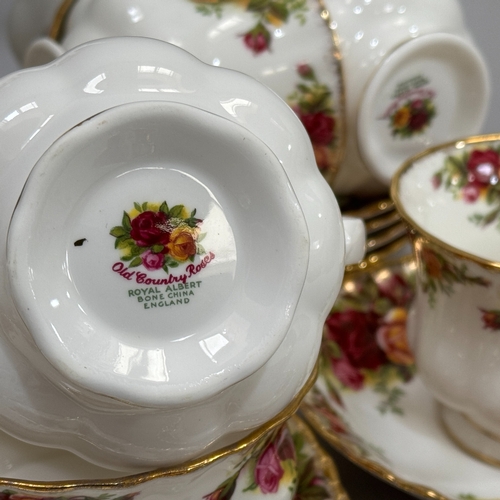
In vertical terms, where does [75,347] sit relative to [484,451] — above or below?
above

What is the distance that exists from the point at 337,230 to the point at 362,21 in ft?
0.93

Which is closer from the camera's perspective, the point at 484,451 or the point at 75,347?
the point at 75,347

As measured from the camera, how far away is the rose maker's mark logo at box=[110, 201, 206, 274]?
1.08ft

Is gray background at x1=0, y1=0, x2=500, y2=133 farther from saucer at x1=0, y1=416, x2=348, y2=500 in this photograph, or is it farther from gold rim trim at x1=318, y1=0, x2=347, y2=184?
saucer at x1=0, y1=416, x2=348, y2=500

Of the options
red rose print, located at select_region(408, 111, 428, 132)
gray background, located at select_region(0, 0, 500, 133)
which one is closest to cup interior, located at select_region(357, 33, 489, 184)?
red rose print, located at select_region(408, 111, 428, 132)

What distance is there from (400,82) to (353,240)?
0.26 m

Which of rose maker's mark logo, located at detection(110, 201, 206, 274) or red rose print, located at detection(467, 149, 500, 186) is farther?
red rose print, located at detection(467, 149, 500, 186)

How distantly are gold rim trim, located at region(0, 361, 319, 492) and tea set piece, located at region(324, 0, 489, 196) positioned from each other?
0.31 metres

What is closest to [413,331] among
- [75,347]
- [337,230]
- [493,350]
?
[493,350]

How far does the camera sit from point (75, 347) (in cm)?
30

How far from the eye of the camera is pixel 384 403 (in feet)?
2.18

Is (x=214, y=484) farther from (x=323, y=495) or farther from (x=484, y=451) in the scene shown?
(x=484, y=451)

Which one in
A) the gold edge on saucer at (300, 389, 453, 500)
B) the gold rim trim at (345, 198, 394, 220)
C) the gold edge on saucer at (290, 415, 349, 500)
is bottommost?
the gold edge on saucer at (300, 389, 453, 500)

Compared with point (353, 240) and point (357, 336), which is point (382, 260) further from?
point (353, 240)
